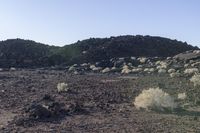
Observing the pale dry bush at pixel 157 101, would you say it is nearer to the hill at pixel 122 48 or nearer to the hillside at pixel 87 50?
the hillside at pixel 87 50

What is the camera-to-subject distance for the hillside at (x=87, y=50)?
9038 cm

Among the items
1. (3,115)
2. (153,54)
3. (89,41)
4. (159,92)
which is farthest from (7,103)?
(89,41)

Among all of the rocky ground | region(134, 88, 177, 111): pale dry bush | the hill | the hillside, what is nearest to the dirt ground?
the rocky ground

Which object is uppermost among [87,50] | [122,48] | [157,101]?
[122,48]

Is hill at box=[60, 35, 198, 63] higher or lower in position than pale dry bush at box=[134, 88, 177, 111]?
higher

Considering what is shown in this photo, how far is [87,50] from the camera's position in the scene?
97375 mm

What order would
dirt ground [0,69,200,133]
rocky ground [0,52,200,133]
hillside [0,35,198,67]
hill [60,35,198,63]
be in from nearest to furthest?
dirt ground [0,69,200,133], rocky ground [0,52,200,133], hillside [0,35,198,67], hill [60,35,198,63]

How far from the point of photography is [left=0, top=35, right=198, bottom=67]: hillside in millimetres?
90375

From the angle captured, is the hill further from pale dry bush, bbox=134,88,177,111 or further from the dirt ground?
pale dry bush, bbox=134,88,177,111

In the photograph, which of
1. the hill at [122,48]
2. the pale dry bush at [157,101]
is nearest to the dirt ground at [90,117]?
the pale dry bush at [157,101]

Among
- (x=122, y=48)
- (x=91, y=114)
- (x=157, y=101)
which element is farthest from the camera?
(x=122, y=48)

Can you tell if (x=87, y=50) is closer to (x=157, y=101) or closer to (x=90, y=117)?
(x=157, y=101)

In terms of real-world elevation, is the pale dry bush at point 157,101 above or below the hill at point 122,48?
below

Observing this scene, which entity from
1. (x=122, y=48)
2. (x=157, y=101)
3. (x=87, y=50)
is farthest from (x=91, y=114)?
(x=87, y=50)
